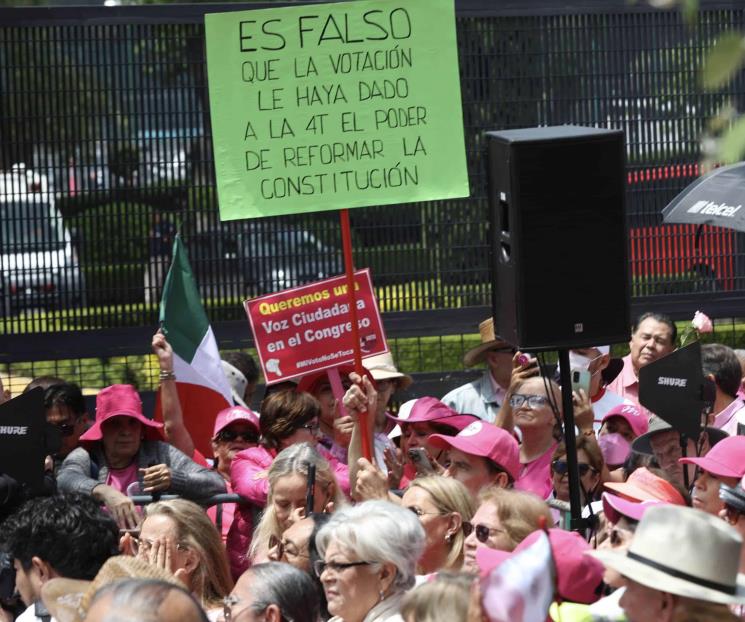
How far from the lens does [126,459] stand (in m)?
7.62

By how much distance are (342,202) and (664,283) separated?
3824 millimetres

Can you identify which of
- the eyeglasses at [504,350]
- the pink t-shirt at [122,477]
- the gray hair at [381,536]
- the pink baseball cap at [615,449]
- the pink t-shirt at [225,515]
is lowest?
the pink t-shirt at [225,515]

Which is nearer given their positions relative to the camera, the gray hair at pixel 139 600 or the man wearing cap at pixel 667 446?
the gray hair at pixel 139 600

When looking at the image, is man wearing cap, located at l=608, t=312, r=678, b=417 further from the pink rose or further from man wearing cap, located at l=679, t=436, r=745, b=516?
man wearing cap, located at l=679, t=436, r=745, b=516

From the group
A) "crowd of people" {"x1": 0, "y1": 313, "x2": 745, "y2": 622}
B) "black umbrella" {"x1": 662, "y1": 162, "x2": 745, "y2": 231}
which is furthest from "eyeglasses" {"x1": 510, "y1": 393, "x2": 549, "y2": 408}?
"black umbrella" {"x1": 662, "y1": 162, "x2": 745, "y2": 231}

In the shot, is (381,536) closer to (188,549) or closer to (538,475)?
(188,549)

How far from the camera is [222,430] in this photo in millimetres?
7828

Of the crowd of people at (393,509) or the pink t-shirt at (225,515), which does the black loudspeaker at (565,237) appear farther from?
the pink t-shirt at (225,515)

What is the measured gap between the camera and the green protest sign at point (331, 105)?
7828 millimetres

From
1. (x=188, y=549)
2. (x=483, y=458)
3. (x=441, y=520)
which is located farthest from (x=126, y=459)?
(x=441, y=520)

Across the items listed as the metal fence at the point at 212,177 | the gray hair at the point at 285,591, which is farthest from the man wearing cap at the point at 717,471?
the metal fence at the point at 212,177

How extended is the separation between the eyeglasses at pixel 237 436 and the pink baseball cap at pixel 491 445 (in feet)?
4.78

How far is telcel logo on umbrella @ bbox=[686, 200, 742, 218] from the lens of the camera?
27.6ft

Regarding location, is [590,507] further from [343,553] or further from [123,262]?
[123,262]
